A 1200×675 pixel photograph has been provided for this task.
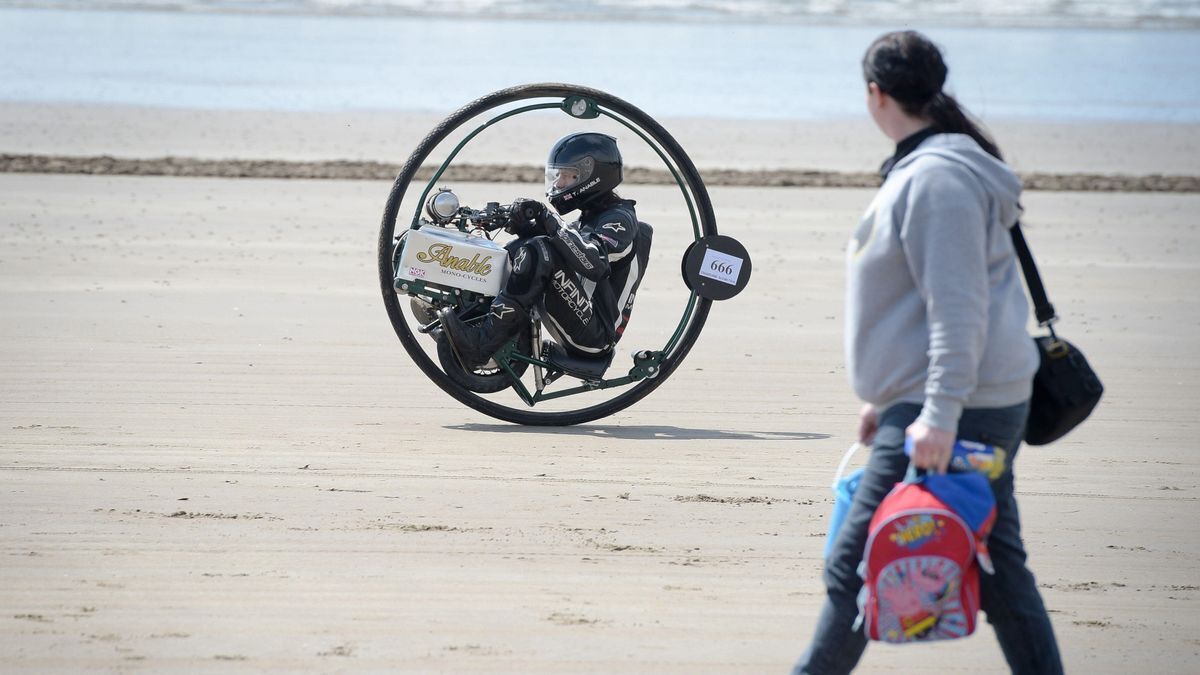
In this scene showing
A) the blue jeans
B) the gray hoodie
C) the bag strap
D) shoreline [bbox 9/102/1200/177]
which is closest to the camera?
the gray hoodie

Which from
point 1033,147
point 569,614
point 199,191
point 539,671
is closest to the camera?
point 539,671

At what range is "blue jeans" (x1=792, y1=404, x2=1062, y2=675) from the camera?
321cm

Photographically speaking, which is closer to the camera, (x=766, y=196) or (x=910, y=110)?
(x=910, y=110)

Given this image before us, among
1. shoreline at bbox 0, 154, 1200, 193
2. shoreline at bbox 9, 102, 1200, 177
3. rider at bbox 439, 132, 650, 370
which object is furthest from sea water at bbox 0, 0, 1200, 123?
rider at bbox 439, 132, 650, 370

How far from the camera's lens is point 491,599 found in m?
4.42

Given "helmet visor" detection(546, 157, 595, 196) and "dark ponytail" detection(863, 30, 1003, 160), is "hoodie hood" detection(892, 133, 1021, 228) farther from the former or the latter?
"helmet visor" detection(546, 157, 595, 196)

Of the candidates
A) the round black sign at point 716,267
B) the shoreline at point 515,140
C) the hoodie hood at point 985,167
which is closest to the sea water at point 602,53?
the shoreline at point 515,140

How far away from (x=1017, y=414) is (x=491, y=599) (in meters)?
1.86

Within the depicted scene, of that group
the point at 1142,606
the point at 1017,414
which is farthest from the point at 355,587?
the point at 1142,606

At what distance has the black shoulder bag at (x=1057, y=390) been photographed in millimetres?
3299

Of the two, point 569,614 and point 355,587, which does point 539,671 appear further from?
point 355,587

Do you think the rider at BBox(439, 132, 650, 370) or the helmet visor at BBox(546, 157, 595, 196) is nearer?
the rider at BBox(439, 132, 650, 370)

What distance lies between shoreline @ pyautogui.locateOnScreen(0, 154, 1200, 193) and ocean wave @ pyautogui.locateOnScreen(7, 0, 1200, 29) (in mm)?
28256

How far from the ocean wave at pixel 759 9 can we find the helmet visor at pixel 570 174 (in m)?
37.5
